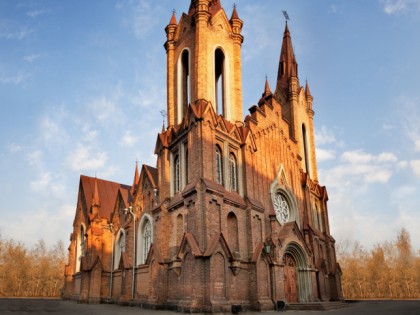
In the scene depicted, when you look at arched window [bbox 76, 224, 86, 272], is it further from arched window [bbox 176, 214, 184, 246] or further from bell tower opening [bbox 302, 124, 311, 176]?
bell tower opening [bbox 302, 124, 311, 176]

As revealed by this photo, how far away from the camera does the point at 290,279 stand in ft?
81.9

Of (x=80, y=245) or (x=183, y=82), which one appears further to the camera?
(x=80, y=245)

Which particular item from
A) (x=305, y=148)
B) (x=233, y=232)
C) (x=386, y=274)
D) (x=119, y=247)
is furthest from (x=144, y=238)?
(x=386, y=274)

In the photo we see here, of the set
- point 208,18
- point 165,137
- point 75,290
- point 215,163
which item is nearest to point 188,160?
point 215,163

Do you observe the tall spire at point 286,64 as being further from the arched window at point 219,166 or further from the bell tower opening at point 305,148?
the arched window at point 219,166

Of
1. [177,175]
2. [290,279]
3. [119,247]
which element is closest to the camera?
[177,175]

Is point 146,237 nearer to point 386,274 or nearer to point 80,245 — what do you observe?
point 80,245

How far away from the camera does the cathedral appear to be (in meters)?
19.8

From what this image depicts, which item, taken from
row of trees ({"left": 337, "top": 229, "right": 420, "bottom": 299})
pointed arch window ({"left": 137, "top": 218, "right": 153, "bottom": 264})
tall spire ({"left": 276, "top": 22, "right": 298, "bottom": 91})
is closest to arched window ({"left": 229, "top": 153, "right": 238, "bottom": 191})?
pointed arch window ({"left": 137, "top": 218, "right": 153, "bottom": 264})

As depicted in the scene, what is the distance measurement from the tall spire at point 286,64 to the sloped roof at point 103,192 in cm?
1886

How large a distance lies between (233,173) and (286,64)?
18.6m

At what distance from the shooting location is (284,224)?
26281mm

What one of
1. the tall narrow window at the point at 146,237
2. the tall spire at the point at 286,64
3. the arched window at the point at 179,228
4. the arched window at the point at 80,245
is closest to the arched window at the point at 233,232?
the arched window at the point at 179,228

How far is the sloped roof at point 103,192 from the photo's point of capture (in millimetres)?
37747
